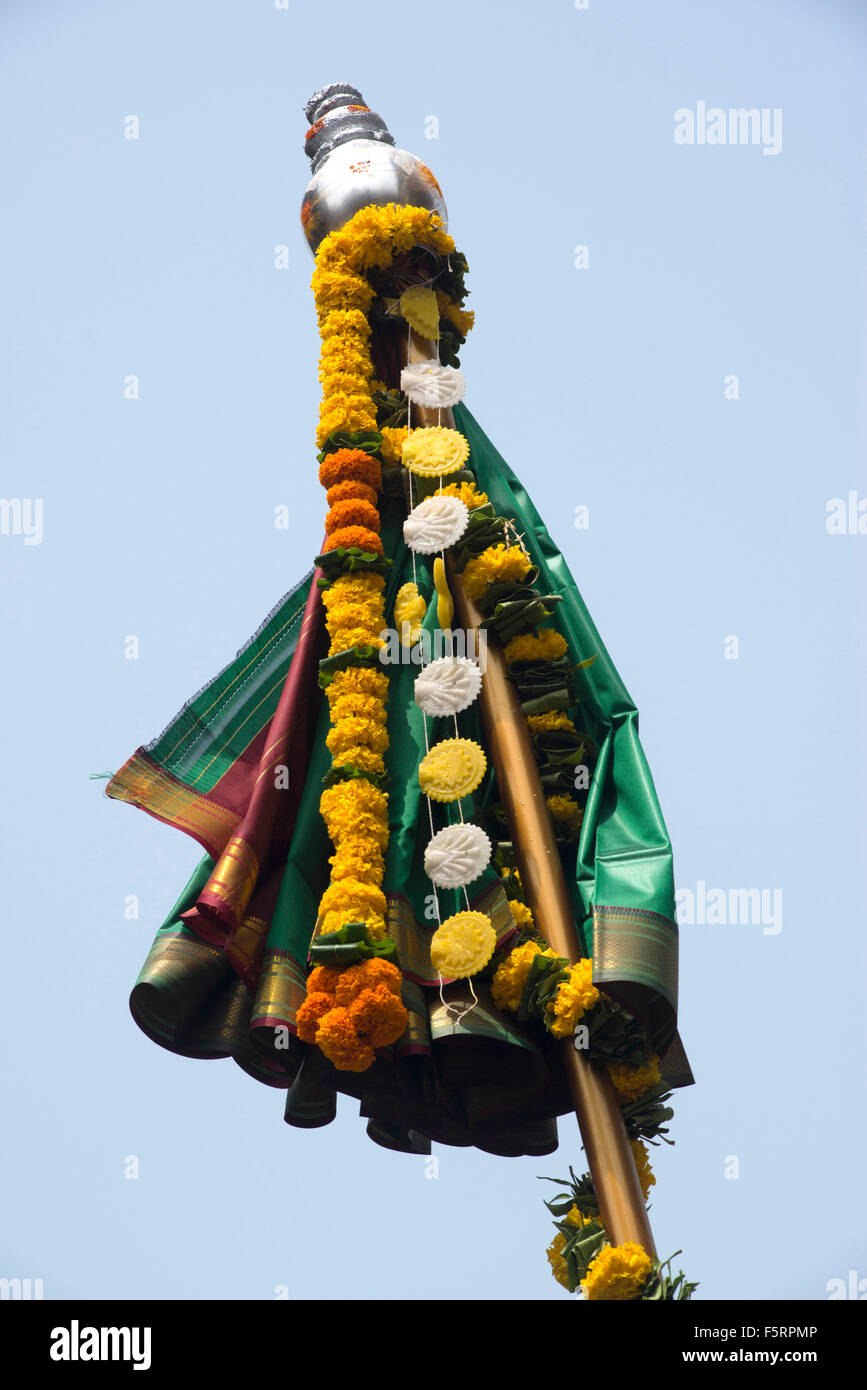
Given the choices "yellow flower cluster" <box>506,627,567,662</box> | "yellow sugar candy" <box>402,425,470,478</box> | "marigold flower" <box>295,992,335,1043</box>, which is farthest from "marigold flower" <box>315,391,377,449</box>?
"marigold flower" <box>295,992,335,1043</box>

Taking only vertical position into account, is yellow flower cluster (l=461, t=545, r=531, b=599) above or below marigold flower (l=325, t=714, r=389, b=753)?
above

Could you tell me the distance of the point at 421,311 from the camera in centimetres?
1024

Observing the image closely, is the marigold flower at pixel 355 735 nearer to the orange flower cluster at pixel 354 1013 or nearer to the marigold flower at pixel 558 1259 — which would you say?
the orange flower cluster at pixel 354 1013

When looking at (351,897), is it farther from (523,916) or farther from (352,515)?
(352,515)

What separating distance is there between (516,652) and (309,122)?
4696 millimetres

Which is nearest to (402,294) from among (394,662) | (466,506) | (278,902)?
(466,506)

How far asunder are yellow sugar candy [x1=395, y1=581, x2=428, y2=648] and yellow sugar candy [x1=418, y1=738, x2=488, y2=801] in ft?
2.50

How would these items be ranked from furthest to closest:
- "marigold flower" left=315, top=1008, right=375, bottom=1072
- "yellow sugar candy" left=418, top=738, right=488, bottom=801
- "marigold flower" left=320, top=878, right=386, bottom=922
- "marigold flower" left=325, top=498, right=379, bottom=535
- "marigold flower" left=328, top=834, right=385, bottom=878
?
"marigold flower" left=325, top=498, right=379, bottom=535, "yellow sugar candy" left=418, top=738, right=488, bottom=801, "marigold flower" left=328, top=834, right=385, bottom=878, "marigold flower" left=320, top=878, right=386, bottom=922, "marigold flower" left=315, top=1008, right=375, bottom=1072

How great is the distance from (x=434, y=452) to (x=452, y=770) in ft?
6.77

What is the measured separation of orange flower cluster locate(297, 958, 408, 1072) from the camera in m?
7.66

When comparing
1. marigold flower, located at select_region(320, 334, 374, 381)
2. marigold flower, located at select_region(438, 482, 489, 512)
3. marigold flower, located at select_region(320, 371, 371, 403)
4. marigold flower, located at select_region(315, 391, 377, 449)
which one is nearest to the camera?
marigold flower, located at select_region(438, 482, 489, 512)

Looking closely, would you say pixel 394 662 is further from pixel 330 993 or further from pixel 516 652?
pixel 330 993

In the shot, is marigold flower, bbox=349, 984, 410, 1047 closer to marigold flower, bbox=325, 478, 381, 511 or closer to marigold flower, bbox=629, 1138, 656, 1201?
marigold flower, bbox=629, 1138, 656, 1201

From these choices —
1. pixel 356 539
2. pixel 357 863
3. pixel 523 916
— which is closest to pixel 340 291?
pixel 356 539
